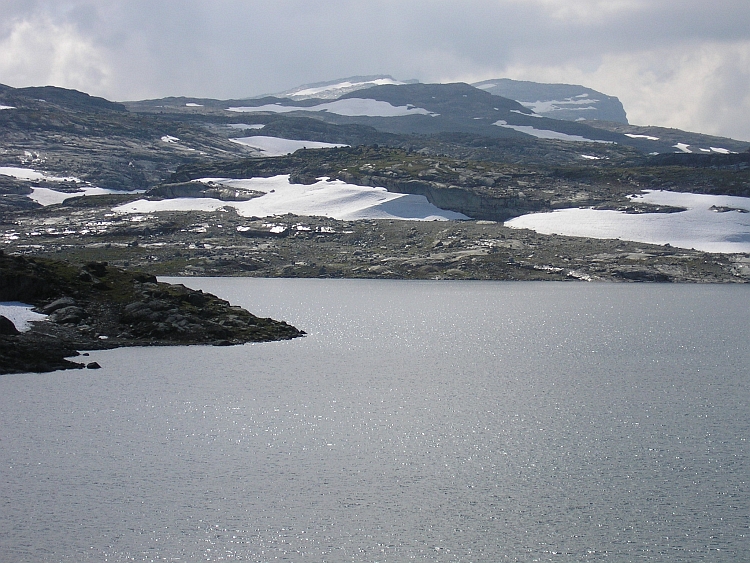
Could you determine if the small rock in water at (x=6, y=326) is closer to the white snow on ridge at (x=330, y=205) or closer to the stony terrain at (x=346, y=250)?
the stony terrain at (x=346, y=250)

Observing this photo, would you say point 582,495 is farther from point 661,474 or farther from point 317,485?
point 317,485

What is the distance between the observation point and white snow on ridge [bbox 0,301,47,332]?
56.7 meters

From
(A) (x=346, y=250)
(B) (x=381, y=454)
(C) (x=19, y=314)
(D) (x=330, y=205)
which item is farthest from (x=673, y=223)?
(B) (x=381, y=454)

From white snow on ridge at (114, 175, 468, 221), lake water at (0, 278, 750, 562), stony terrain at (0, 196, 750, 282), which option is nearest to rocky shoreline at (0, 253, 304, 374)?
lake water at (0, 278, 750, 562)

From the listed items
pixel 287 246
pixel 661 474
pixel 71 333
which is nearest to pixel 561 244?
pixel 287 246

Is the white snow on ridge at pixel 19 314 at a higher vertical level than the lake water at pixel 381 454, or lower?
higher

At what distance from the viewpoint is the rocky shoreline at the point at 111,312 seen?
58.6m

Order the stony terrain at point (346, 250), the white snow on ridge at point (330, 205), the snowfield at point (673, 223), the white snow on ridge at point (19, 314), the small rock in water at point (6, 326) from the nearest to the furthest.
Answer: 1. the small rock in water at point (6, 326)
2. the white snow on ridge at point (19, 314)
3. the stony terrain at point (346, 250)
4. the snowfield at point (673, 223)
5. the white snow on ridge at point (330, 205)

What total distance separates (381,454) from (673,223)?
13083cm

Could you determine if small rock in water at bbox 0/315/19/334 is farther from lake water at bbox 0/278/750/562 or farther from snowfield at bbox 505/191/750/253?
snowfield at bbox 505/191/750/253

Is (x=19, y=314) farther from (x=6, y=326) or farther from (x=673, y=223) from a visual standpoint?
(x=673, y=223)

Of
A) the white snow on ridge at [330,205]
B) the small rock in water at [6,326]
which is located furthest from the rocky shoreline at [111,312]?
the white snow on ridge at [330,205]

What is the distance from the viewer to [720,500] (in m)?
29.8

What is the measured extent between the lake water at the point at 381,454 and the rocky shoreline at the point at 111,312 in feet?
7.71
